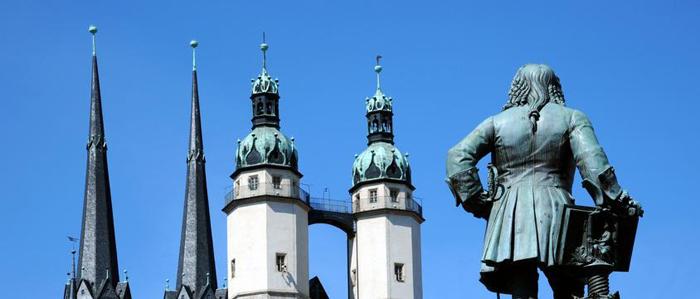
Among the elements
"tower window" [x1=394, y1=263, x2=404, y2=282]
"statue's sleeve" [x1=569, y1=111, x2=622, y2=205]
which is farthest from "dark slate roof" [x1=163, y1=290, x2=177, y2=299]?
"statue's sleeve" [x1=569, y1=111, x2=622, y2=205]

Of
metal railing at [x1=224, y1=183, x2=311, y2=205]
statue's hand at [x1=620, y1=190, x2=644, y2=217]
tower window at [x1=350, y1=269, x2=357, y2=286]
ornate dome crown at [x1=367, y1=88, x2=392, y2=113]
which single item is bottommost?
statue's hand at [x1=620, y1=190, x2=644, y2=217]

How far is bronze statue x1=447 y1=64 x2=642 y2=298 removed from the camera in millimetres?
10250

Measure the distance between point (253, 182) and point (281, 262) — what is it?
5659mm

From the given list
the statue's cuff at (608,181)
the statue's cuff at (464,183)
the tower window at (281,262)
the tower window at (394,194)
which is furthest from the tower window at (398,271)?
the statue's cuff at (608,181)

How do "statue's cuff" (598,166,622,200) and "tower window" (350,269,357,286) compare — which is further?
"tower window" (350,269,357,286)

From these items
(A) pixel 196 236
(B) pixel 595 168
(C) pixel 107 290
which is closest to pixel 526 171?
(B) pixel 595 168

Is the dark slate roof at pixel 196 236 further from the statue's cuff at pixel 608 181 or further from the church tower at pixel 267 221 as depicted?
the statue's cuff at pixel 608 181

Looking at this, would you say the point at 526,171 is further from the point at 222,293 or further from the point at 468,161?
the point at 222,293

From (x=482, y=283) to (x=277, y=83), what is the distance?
105 m

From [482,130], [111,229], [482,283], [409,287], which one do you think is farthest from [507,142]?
[111,229]

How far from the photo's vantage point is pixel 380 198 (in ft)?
370

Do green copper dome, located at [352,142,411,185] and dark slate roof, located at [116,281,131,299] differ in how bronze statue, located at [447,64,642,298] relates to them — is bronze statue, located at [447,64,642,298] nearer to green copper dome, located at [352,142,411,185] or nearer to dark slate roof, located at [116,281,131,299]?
green copper dome, located at [352,142,411,185]

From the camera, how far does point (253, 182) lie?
107m

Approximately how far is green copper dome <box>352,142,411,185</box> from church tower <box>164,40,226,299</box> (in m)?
10.9
